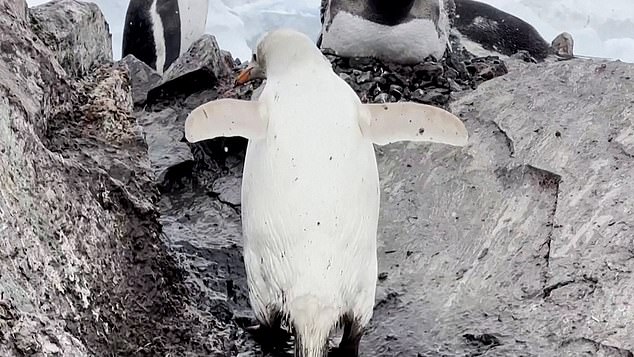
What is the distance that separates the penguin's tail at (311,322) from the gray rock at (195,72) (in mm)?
1382

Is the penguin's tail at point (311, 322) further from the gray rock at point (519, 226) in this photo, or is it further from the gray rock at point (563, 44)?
the gray rock at point (563, 44)

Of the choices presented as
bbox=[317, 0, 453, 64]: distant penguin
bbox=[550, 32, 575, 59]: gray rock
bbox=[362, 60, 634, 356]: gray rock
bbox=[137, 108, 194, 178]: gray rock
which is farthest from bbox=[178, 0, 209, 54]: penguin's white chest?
bbox=[362, 60, 634, 356]: gray rock

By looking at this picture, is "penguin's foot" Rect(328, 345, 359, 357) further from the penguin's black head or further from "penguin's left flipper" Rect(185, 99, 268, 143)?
the penguin's black head

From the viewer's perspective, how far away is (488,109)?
255 cm

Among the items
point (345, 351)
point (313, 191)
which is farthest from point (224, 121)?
point (345, 351)

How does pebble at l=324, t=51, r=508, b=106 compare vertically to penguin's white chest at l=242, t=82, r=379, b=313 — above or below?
below

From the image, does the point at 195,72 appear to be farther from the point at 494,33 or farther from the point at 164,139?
the point at 494,33

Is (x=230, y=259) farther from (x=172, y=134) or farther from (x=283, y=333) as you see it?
(x=172, y=134)

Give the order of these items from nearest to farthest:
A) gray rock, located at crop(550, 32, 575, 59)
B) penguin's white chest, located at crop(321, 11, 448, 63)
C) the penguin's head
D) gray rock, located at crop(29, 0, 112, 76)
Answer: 1. the penguin's head
2. gray rock, located at crop(29, 0, 112, 76)
3. penguin's white chest, located at crop(321, 11, 448, 63)
4. gray rock, located at crop(550, 32, 575, 59)

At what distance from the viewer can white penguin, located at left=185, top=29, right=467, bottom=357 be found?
1.63 meters

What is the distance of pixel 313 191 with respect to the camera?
164cm

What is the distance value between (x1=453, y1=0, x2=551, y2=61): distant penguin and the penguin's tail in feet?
10.3

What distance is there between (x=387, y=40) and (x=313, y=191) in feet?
5.24

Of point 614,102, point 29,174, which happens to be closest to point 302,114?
point 29,174
